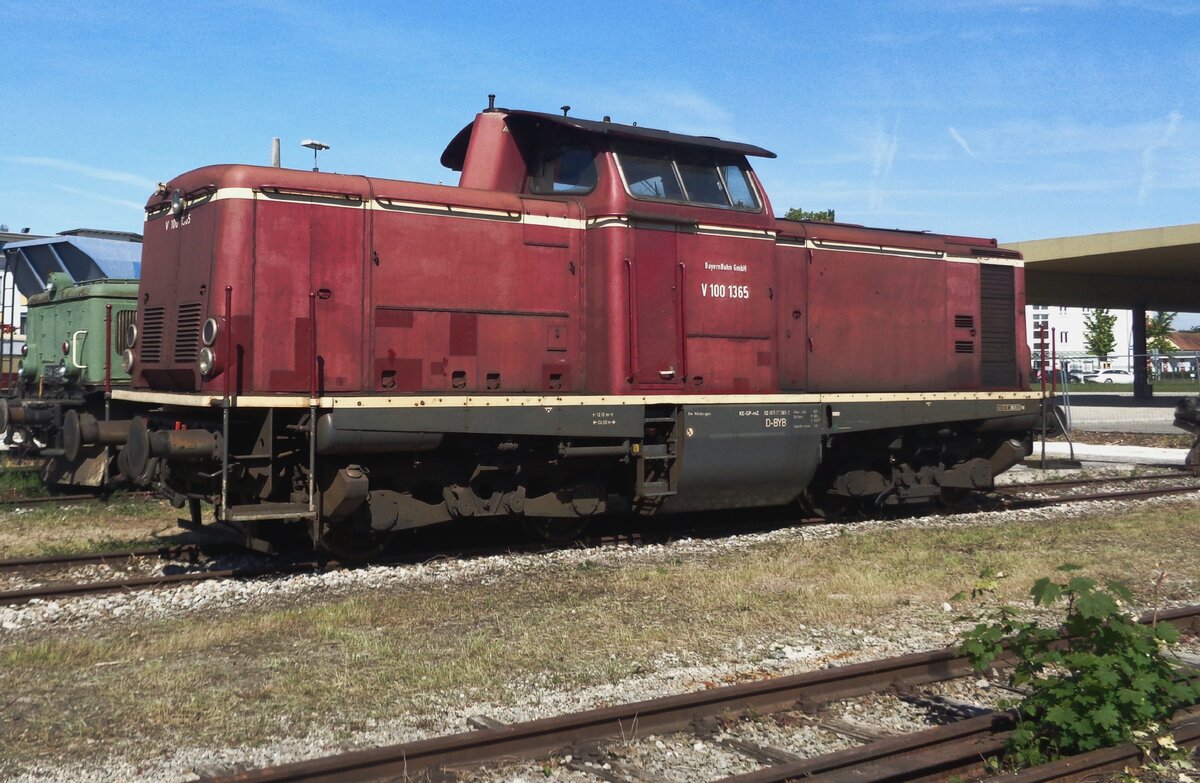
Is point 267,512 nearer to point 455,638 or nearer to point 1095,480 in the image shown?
point 455,638

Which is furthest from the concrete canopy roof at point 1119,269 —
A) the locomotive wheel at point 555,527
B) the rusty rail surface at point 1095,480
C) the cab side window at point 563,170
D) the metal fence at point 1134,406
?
the locomotive wheel at point 555,527

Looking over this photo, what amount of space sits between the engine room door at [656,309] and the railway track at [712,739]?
184 inches

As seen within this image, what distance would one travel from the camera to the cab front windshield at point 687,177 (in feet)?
32.3

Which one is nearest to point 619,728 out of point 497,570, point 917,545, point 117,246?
point 497,570

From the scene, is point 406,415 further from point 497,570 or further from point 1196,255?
point 1196,255

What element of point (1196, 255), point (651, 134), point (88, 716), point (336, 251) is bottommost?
point (88, 716)

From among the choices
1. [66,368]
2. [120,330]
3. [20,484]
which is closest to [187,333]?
[120,330]

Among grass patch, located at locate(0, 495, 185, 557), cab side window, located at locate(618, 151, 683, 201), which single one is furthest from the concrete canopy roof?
grass patch, located at locate(0, 495, 185, 557)

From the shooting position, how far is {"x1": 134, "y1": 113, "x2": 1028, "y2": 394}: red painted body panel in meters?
8.37

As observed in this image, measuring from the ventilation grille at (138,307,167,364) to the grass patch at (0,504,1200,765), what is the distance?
9.34 ft

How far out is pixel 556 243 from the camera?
965 centimetres

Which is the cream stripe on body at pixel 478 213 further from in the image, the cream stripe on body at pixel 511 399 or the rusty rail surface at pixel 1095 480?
the rusty rail surface at pixel 1095 480

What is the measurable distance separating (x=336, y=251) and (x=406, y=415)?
Result: 1.51m

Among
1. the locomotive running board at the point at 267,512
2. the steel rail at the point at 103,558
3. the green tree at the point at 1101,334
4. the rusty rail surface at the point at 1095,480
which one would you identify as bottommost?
the steel rail at the point at 103,558
